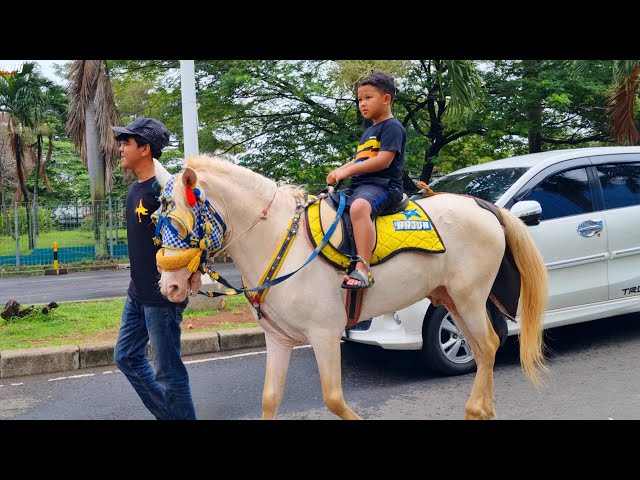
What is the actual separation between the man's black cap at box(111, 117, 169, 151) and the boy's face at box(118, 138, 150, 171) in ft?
0.20

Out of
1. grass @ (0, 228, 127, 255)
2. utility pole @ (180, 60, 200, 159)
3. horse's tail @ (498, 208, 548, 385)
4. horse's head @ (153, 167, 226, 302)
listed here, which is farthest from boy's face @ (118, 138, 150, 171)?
grass @ (0, 228, 127, 255)

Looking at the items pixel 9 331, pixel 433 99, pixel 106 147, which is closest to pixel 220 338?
pixel 9 331

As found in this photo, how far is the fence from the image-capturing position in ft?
61.3

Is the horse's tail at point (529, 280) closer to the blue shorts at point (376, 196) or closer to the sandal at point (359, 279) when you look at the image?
the blue shorts at point (376, 196)

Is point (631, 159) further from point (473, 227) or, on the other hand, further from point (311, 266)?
point (311, 266)

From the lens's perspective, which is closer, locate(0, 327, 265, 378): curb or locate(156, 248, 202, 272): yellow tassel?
locate(156, 248, 202, 272): yellow tassel

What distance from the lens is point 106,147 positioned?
1847cm

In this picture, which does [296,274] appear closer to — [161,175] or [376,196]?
[376,196]

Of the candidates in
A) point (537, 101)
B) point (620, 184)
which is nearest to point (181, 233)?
point (620, 184)

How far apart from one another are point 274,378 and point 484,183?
11.5 ft

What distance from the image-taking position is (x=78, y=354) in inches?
240

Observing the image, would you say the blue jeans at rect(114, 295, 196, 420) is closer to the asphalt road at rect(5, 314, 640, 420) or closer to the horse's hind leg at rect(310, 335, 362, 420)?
the asphalt road at rect(5, 314, 640, 420)

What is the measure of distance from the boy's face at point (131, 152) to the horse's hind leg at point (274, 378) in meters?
1.39

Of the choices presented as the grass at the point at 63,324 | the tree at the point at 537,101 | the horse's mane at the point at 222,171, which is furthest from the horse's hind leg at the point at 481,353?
the tree at the point at 537,101
